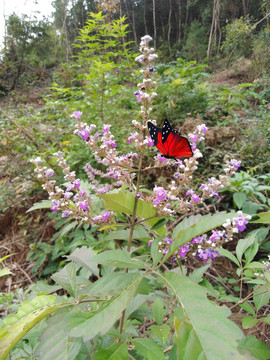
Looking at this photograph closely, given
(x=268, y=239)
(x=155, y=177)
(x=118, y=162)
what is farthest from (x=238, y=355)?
(x=155, y=177)

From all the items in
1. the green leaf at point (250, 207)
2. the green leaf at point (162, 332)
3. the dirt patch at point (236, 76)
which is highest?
the dirt patch at point (236, 76)

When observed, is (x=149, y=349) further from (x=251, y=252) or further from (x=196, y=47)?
(x=196, y=47)

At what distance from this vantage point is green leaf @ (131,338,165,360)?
2.64 feet

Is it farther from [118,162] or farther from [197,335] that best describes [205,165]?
[197,335]

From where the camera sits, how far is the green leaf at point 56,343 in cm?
66

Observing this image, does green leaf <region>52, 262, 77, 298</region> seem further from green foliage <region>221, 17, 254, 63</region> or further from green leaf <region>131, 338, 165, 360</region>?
green foliage <region>221, 17, 254, 63</region>

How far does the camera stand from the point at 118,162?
0.98 metres

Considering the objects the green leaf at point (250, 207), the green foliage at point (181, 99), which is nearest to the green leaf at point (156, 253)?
the green leaf at point (250, 207)

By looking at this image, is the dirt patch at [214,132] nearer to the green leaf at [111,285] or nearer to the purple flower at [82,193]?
the purple flower at [82,193]

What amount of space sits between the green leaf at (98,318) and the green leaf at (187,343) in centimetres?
15

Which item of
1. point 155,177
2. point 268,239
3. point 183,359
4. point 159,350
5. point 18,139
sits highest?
point 18,139

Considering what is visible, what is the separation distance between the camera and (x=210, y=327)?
1.66 ft

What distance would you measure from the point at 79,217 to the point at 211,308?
2.29 feet

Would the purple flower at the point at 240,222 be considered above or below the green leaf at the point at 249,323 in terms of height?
above
